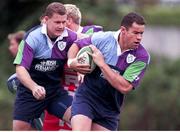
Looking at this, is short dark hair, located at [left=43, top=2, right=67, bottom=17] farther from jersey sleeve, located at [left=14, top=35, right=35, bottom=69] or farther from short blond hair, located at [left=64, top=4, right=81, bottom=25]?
short blond hair, located at [left=64, top=4, right=81, bottom=25]

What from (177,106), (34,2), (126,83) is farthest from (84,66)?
(177,106)

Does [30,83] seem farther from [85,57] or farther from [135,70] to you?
[135,70]

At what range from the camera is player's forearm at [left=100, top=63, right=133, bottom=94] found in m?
9.52

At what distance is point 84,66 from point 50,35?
93 centimetres

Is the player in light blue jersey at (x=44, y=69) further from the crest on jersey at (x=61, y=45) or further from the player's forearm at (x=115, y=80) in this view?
the player's forearm at (x=115, y=80)

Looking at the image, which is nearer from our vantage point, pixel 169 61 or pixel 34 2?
pixel 34 2

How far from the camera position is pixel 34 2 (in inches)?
901

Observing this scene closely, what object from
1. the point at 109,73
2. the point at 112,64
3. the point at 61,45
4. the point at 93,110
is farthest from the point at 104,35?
the point at 93,110

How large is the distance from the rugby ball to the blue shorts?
398mm

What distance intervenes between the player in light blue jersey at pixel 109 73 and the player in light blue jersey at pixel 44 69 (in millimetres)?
396

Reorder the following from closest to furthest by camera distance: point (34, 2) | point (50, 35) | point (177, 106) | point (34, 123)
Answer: point (50, 35) → point (34, 123) → point (34, 2) → point (177, 106)

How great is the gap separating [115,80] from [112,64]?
0.29 m

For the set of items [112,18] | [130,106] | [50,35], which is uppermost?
[50,35]

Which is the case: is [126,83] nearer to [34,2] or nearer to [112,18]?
[34,2]
